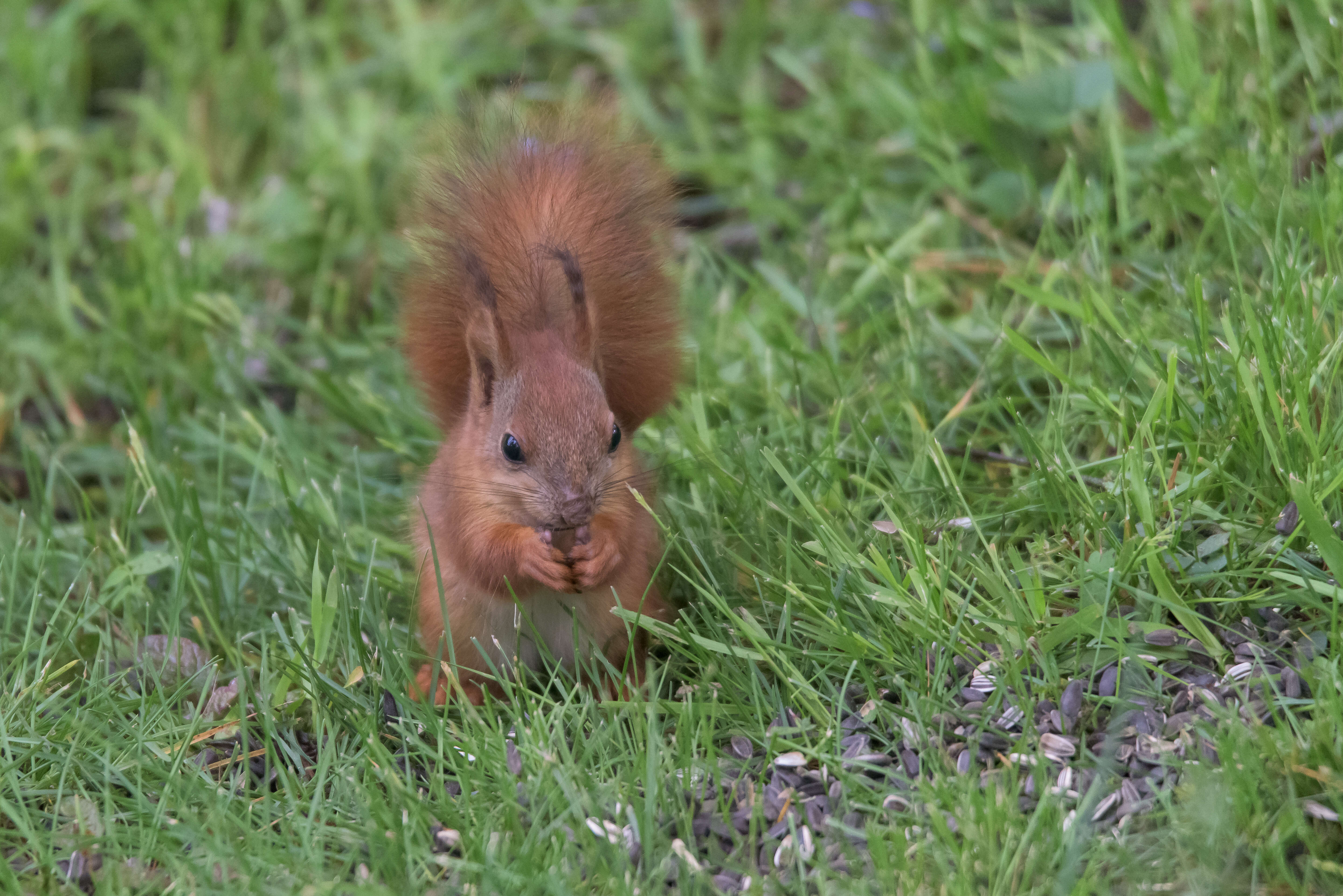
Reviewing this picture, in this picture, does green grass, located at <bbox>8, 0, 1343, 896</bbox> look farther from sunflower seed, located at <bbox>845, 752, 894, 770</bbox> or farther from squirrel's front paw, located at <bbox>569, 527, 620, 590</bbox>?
squirrel's front paw, located at <bbox>569, 527, 620, 590</bbox>

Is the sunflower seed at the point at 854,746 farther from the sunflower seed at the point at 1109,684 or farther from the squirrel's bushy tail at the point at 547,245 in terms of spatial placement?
the squirrel's bushy tail at the point at 547,245

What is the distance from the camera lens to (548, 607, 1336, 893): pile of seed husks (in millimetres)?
2115

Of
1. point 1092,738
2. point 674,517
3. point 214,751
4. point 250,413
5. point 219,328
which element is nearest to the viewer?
point 1092,738

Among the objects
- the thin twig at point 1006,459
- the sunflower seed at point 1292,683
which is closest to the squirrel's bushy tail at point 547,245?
the thin twig at point 1006,459

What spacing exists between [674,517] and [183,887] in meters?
1.14

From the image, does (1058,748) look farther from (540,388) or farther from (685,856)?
(540,388)

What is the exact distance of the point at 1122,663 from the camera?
230 centimetres

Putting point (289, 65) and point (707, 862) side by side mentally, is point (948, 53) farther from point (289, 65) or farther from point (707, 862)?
point (707, 862)

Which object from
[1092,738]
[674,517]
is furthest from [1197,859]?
[674,517]

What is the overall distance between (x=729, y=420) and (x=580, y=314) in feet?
2.57

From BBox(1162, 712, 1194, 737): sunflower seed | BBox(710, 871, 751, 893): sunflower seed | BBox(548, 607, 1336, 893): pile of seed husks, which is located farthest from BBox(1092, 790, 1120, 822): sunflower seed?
BBox(710, 871, 751, 893): sunflower seed

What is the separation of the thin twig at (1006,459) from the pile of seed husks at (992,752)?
0.36 metres

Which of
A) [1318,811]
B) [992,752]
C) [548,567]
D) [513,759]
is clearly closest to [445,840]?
[513,759]

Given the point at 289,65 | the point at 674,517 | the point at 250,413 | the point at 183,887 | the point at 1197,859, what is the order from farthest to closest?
the point at 289,65 < the point at 250,413 < the point at 674,517 < the point at 183,887 < the point at 1197,859
